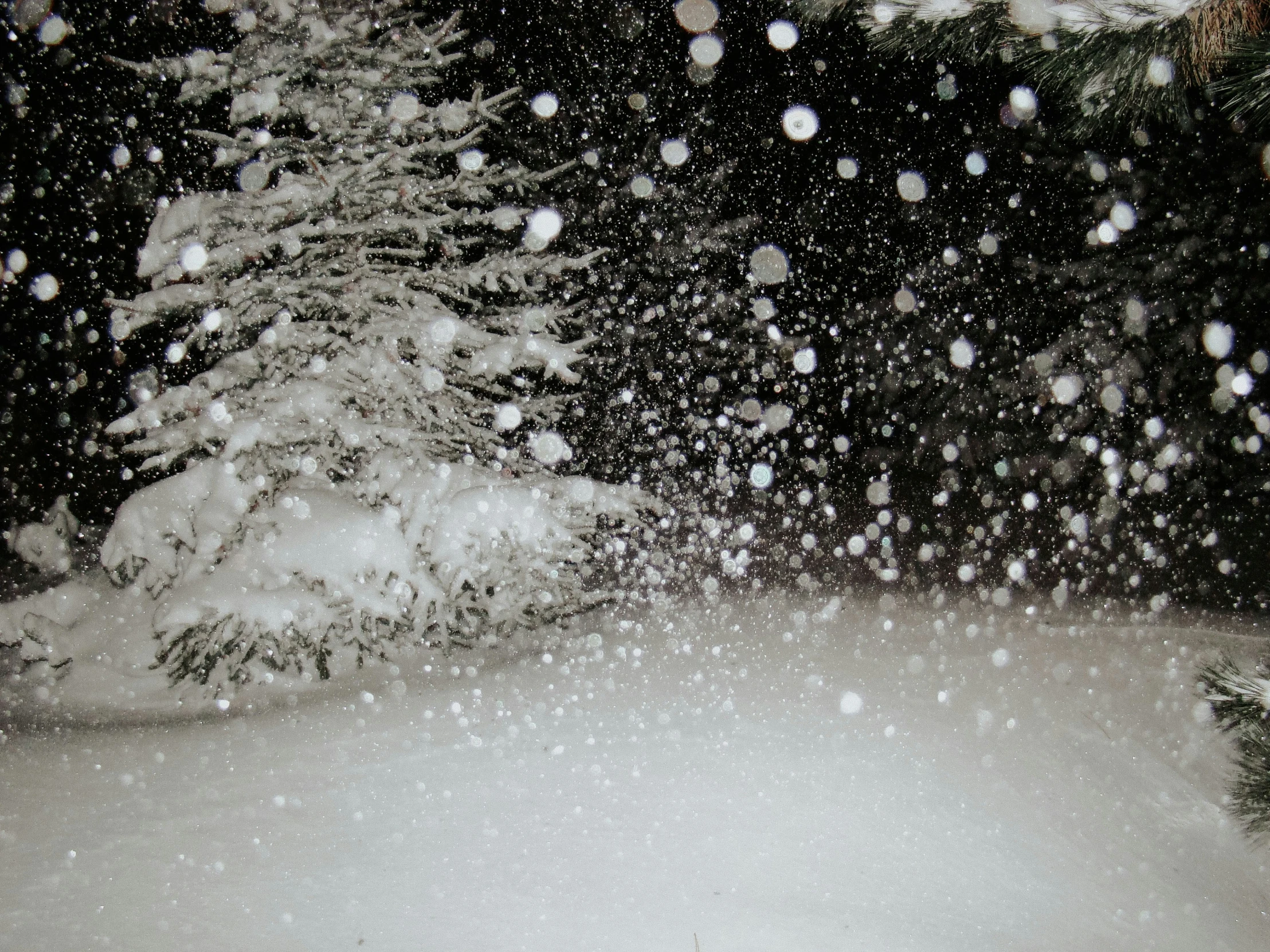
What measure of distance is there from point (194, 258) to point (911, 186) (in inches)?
327

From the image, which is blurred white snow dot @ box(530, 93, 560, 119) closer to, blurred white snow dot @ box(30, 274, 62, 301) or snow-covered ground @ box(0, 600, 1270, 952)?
blurred white snow dot @ box(30, 274, 62, 301)

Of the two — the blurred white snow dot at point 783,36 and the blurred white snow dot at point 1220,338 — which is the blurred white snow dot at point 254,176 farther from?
the blurred white snow dot at point 1220,338

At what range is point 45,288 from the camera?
6844mm

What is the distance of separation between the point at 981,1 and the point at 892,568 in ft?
23.1

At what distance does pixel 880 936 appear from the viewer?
214 cm

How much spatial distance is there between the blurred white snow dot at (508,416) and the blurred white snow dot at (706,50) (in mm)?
6531

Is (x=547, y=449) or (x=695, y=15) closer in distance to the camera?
(x=547, y=449)

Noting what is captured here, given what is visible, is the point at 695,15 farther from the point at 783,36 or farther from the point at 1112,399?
the point at 1112,399

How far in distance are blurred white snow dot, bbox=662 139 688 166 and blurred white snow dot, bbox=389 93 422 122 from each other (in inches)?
155

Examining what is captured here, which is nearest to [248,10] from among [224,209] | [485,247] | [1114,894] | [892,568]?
[224,209]

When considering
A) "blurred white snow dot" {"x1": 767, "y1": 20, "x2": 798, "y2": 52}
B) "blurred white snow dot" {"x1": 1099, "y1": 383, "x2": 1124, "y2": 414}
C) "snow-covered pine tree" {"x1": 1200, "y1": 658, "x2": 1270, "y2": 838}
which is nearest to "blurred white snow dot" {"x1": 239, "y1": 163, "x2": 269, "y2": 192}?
"snow-covered pine tree" {"x1": 1200, "y1": 658, "x2": 1270, "y2": 838}

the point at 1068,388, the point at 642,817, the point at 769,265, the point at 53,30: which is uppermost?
the point at 53,30

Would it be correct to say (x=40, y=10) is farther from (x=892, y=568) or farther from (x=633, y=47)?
(x=892, y=568)

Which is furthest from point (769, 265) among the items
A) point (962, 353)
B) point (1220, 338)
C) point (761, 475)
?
point (1220, 338)
